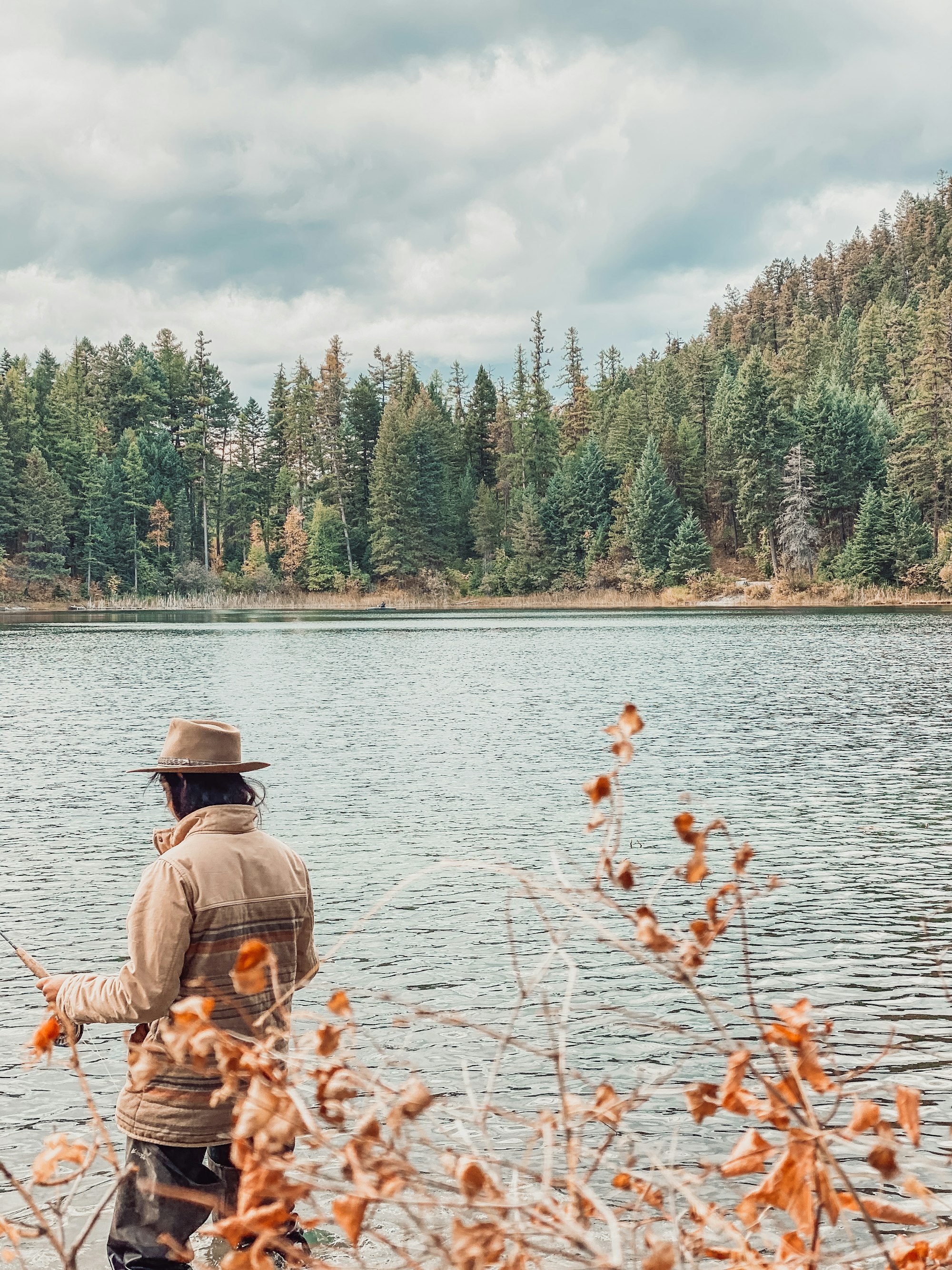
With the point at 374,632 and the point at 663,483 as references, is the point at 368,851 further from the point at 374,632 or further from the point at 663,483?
the point at 663,483

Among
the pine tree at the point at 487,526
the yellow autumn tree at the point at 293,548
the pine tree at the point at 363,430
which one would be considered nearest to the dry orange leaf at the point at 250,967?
the pine tree at the point at 487,526

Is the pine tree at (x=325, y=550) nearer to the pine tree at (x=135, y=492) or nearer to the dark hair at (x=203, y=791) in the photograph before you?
the pine tree at (x=135, y=492)

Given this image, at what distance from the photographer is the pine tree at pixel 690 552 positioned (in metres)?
83.4

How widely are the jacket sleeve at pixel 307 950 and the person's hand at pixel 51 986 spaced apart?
0.66m

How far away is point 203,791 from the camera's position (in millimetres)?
3303

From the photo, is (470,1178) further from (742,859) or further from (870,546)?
(870,546)

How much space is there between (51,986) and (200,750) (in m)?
0.74

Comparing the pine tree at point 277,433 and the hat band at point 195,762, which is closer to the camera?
the hat band at point 195,762

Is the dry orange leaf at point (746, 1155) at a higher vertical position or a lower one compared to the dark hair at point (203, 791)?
lower

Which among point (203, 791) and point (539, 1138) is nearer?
point (539, 1138)

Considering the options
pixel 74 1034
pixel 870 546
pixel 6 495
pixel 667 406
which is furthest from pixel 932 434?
pixel 74 1034

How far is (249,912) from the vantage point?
3229 mm

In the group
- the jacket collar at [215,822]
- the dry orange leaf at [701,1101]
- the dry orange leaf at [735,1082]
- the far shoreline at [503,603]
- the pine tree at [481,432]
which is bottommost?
the far shoreline at [503,603]

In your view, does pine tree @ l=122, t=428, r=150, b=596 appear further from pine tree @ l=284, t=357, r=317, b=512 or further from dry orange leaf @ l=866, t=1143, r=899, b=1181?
dry orange leaf @ l=866, t=1143, r=899, b=1181
